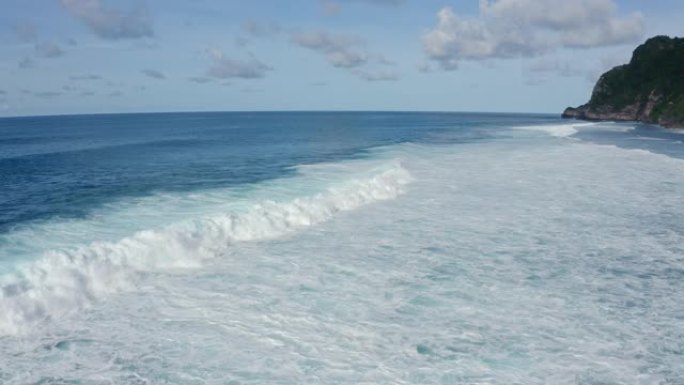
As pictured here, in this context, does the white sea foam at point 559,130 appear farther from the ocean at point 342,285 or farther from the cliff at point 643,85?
the ocean at point 342,285

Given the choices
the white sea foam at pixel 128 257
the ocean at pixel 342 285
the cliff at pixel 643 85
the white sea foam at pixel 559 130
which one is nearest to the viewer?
the ocean at pixel 342 285

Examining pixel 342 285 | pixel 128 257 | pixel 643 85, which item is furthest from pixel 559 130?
pixel 128 257

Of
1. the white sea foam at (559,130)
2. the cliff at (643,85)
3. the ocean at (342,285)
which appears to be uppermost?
the cliff at (643,85)

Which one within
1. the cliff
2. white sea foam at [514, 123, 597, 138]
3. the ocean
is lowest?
the ocean

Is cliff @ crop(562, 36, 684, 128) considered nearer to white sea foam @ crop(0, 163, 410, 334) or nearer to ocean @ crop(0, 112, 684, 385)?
ocean @ crop(0, 112, 684, 385)

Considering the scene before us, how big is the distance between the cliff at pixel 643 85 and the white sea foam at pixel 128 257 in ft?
365

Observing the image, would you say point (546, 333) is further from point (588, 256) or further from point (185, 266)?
point (185, 266)

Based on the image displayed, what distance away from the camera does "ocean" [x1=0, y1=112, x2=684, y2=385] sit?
9.58 meters

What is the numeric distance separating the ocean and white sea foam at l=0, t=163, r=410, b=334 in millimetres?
64

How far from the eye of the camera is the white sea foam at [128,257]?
12.0m

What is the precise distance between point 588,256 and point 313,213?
10629 millimetres

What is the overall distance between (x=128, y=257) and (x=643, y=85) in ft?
487

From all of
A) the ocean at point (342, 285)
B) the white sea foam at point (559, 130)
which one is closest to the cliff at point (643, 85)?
the white sea foam at point (559, 130)

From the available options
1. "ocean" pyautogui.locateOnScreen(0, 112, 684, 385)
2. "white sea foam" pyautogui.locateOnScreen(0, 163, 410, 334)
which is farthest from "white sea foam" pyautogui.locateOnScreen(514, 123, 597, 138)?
"white sea foam" pyautogui.locateOnScreen(0, 163, 410, 334)
